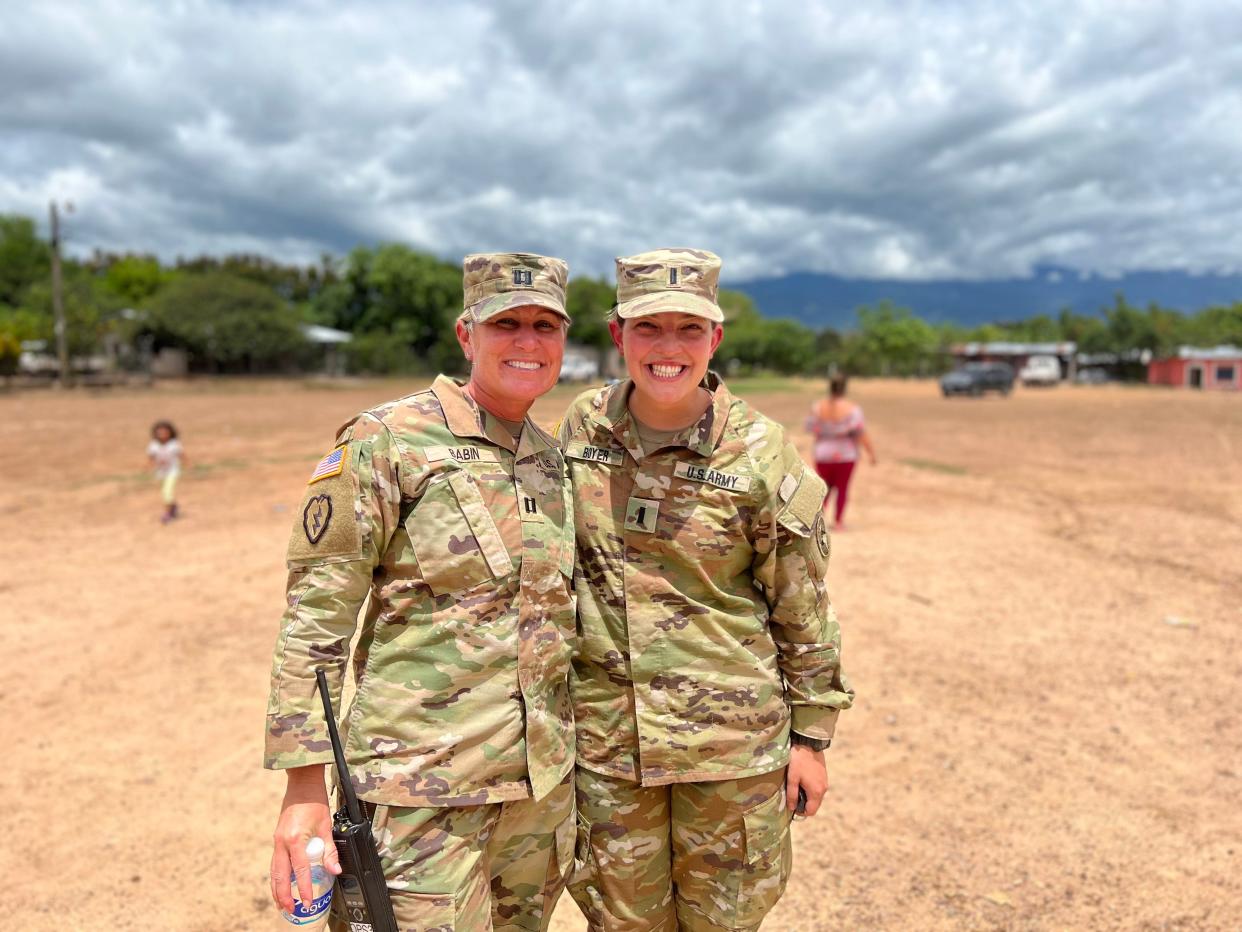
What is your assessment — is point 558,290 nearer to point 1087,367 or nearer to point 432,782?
point 432,782

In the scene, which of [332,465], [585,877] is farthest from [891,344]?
[332,465]

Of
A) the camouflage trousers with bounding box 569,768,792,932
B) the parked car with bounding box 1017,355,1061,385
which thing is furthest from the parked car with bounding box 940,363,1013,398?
the camouflage trousers with bounding box 569,768,792,932

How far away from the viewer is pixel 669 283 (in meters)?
1.98

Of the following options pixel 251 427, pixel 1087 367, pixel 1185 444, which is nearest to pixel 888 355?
pixel 1087 367

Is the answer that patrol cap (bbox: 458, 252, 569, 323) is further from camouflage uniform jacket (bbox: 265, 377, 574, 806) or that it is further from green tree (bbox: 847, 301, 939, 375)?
green tree (bbox: 847, 301, 939, 375)

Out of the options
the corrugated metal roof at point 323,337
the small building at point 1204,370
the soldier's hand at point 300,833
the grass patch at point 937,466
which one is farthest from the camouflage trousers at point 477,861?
the small building at point 1204,370

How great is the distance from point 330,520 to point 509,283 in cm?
68

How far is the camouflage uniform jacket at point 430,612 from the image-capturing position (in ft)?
5.69

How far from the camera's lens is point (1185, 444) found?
53.9ft

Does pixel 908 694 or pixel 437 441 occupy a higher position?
Result: pixel 437 441

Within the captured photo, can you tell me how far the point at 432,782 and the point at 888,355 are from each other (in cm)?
7328

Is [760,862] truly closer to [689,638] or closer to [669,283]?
[689,638]

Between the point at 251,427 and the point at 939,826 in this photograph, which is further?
the point at 251,427

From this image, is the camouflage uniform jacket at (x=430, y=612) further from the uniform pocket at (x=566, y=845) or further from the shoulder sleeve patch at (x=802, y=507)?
the shoulder sleeve patch at (x=802, y=507)
